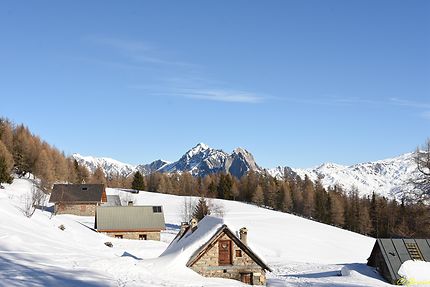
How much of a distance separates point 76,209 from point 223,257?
5393cm

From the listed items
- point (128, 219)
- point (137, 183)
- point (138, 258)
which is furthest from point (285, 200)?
point (138, 258)

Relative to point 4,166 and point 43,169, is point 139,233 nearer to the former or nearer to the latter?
point 4,166

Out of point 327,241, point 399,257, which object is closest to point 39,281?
point 399,257

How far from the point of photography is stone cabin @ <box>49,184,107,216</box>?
74.2 meters

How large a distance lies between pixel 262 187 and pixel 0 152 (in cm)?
7105

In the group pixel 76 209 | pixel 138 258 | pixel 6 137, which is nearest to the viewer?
pixel 138 258

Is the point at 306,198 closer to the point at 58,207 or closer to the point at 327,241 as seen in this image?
the point at 327,241

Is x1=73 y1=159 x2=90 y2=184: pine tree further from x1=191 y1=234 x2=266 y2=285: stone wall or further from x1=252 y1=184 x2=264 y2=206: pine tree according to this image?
x1=191 y1=234 x2=266 y2=285: stone wall

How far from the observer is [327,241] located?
64.3 metres

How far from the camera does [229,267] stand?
26359 mm

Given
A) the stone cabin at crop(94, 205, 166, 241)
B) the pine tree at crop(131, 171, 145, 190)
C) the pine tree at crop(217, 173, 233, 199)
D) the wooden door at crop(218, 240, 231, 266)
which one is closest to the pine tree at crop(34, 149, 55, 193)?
the pine tree at crop(131, 171, 145, 190)

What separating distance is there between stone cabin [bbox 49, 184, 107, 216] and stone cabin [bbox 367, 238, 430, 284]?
52.1 m

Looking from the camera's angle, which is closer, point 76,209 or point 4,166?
point 76,209

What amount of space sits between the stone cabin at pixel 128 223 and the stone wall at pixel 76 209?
16.8m
